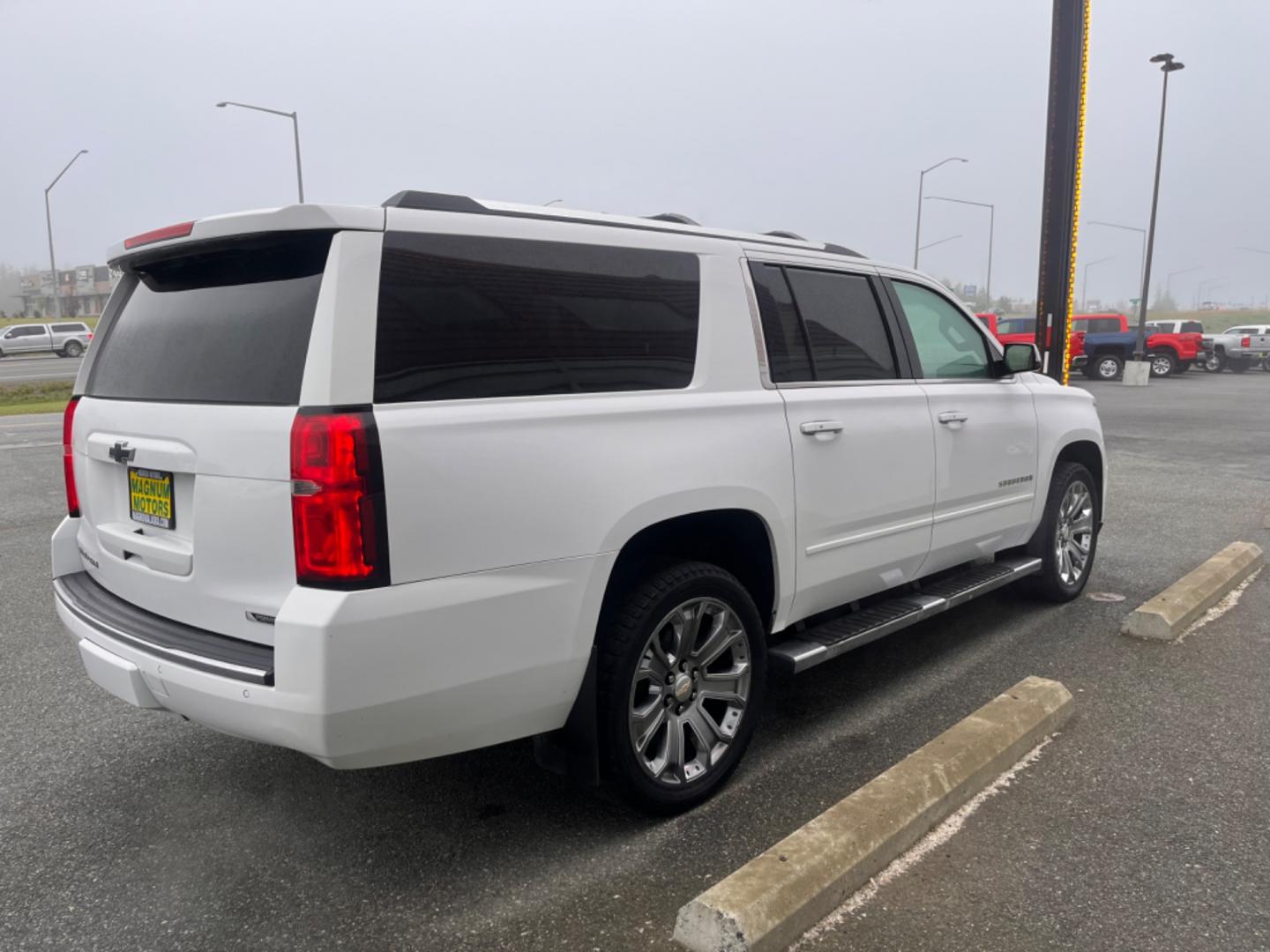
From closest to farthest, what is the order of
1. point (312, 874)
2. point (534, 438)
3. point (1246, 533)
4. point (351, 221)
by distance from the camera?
point (351, 221) → point (534, 438) → point (312, 874) → point (1246, 533)

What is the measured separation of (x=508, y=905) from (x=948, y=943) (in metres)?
1.17

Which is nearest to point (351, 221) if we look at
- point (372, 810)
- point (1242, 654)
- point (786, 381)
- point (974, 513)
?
point (786, 381)

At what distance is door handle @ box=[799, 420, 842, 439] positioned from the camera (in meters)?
3.55

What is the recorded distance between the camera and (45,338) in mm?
42438

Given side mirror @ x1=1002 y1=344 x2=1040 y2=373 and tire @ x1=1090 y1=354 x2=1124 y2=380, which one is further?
tire @ x1=1090 y1=354 x2=1124 y2=380

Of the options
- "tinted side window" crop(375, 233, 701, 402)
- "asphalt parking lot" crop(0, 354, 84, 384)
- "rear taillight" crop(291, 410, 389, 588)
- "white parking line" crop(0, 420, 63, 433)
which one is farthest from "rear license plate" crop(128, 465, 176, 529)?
"asphalt parking lot" crop(0, 354, 84, 384)

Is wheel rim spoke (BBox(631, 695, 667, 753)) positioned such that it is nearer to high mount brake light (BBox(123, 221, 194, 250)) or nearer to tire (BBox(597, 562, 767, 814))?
tire (BBox(597, 562, 767, 814))

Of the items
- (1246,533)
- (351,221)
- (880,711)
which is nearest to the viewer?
(351,221)

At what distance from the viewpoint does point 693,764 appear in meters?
3.24

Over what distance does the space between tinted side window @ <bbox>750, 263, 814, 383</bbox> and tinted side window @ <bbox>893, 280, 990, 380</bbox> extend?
0.93m

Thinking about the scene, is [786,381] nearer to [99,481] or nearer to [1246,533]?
[99,481]

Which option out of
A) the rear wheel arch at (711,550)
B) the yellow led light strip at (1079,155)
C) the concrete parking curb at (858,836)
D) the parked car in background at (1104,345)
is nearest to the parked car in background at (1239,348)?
the parked car in background at (1104,345)

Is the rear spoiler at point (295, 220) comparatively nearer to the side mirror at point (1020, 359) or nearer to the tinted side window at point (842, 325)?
the tinted side window at point (842, 325)

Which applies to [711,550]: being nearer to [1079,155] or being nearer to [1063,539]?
[1063,539]
